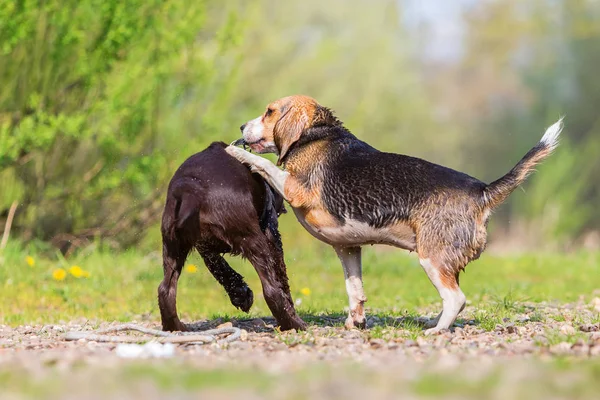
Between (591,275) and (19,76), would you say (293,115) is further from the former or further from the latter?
(591,275)

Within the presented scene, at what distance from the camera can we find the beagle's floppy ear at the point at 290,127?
22.5ft

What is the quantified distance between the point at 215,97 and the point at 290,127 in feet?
18.0

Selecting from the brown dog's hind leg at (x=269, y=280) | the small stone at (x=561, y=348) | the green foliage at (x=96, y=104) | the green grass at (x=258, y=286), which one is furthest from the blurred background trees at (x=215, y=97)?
the small stone at (x=561, y=348)

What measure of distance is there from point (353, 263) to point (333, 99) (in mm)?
10365

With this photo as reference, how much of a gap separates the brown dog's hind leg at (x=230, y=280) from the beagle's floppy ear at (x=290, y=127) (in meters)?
0.93

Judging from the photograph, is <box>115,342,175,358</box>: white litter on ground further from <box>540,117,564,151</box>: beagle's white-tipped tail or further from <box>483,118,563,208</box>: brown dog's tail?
<box>540,117,564,151</box>: beagle's white-tipped tail

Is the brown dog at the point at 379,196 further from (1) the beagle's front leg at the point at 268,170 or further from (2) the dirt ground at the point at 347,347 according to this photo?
(2) the dirt ground at the point at 347,347

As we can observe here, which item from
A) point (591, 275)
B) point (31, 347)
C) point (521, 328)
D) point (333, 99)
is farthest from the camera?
point (333, 99)

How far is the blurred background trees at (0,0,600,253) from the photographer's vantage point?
10.5 m

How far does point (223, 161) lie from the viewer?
6.46 m

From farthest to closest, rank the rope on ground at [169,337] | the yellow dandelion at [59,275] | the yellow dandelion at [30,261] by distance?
the yellow dandelion at [30,261] < the yellow dandelion at [59,275] < the rope on ground at [169,337]

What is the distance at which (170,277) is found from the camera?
6125 millimetres

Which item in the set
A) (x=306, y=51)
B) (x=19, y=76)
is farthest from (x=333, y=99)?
(x=19, y=76)

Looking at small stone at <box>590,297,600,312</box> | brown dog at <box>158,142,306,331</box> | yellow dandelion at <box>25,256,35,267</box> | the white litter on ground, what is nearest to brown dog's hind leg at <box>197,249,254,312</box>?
brown dog at <box>158,142,306,331</box>
